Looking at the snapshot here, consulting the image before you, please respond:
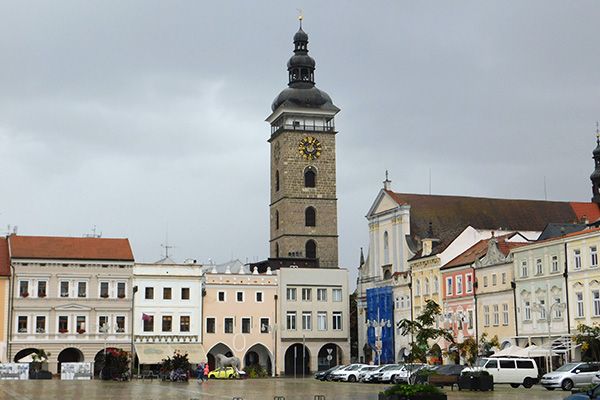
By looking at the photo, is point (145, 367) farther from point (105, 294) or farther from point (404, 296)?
point (404, 296)

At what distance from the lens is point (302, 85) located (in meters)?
108

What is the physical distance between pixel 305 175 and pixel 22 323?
A: 3614 centimetres

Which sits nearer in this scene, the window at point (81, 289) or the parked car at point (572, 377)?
the parked car at point (572, 377)

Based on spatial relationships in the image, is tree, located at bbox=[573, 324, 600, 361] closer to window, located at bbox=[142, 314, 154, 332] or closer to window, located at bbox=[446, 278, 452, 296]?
window, located at bbox=[446, 278, 452, 296]

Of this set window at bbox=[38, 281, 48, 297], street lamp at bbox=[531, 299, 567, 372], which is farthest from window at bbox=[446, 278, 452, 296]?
window at bbox=[38, 281, 48, 297]

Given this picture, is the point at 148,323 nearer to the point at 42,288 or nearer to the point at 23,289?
the point at 42,288

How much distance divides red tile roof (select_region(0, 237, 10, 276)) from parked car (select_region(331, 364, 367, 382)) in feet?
91.1

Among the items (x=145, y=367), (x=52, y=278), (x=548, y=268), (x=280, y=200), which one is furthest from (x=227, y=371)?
(x=280, y=200)

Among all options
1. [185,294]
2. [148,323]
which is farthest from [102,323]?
[185,294]

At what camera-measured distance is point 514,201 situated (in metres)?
94.8

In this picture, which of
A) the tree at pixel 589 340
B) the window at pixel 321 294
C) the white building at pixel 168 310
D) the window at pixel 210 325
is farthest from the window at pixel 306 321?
the tree at pixel 589 340

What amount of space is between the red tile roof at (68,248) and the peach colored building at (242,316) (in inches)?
323

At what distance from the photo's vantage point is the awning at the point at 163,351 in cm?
8125

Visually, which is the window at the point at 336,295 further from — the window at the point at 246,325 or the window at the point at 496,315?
the window at the point at 496,315
